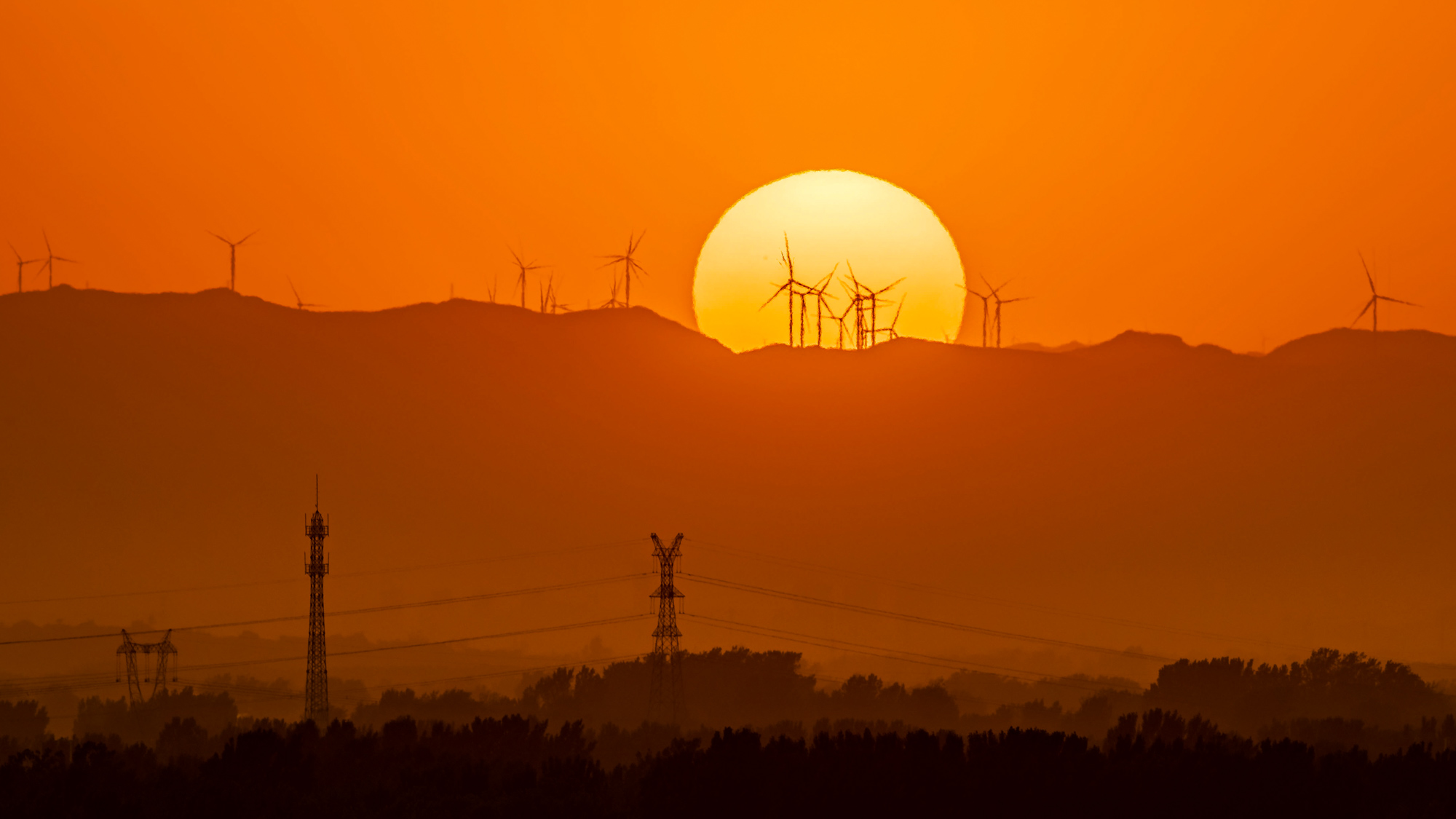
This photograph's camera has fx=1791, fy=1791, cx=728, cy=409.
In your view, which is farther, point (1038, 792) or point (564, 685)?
point (564, 685)

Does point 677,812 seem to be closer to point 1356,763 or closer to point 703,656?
point 1356,763

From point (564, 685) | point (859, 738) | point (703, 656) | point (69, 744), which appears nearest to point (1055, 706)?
point (703, 656)

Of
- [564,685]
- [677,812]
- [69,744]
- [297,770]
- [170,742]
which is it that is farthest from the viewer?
[564,685]

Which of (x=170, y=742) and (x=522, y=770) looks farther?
(x=170, y=742)

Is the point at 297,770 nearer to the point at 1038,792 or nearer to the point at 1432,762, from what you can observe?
the point at 1038,792

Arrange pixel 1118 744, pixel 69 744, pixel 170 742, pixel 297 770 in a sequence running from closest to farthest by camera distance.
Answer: pixel 297 770, pixel 1118 744, pixel 69 744, pixel 170 742

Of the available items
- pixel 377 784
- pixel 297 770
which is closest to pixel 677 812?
pixel 377 784
